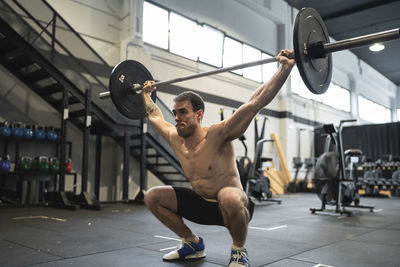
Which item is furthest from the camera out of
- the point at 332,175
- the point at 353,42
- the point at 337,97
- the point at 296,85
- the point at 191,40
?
the point at 337,97

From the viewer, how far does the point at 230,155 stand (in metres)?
2.00

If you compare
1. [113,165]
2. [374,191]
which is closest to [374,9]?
[374,191]

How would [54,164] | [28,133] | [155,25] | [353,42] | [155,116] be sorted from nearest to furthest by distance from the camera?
[353,42] < [155,116] < [28,133] < [54,164] < [155,25]

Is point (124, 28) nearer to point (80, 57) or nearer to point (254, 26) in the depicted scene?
point (80, 57)

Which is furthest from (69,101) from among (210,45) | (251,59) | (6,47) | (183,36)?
(251,59)

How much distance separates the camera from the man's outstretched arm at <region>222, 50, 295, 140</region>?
188cm

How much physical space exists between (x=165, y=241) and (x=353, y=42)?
6.30ft

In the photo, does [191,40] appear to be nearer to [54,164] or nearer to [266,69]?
[266,69]

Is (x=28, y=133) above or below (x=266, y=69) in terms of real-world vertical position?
below

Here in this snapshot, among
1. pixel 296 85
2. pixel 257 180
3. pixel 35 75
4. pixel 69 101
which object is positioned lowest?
pixel 257 180

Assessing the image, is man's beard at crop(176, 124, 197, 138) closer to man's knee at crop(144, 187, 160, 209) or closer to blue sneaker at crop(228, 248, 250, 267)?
man's knee at crop(144, 187, 160, 209)

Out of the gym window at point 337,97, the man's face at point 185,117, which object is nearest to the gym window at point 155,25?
the man's face at point 185,117

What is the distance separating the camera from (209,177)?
77.0 inches

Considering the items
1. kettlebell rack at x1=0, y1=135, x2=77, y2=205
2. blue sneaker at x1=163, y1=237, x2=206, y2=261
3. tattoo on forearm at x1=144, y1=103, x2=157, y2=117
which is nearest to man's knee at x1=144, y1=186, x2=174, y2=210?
blue sneaker at x1=163, y1=237, x2=206, y2=261
